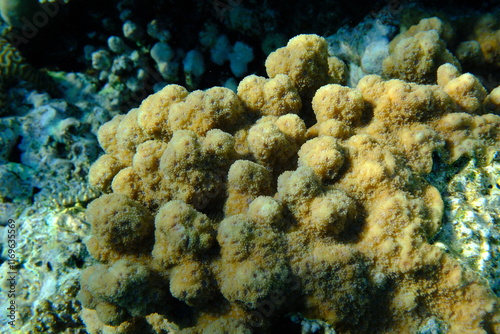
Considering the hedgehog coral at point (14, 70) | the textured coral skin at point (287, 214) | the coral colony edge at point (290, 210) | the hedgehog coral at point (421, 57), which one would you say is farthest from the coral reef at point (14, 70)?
the hedgehog coral at point (421, 57)

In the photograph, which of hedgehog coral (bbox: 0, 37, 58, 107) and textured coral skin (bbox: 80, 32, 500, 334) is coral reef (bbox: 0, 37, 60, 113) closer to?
hedgehog coral (bbox: 0, 37, 58, 107)

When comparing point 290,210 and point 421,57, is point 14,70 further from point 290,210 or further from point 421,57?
point 421,57

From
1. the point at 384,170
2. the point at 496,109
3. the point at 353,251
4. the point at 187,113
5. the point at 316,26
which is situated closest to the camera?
the point at 353,251

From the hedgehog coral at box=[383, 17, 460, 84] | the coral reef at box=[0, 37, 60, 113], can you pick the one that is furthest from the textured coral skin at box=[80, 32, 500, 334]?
the coral reef at box=[0, 37, 60, 113]

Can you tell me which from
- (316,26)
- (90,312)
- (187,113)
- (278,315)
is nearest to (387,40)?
(316,26)

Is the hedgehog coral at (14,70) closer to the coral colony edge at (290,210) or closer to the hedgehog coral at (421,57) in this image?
the coral colony edge at (290,210)

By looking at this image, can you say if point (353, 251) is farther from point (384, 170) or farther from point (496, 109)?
point (496, 109)

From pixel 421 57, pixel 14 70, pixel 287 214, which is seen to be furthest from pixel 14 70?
pixel 421 57
